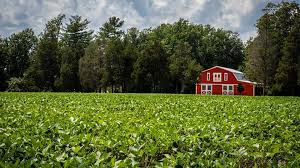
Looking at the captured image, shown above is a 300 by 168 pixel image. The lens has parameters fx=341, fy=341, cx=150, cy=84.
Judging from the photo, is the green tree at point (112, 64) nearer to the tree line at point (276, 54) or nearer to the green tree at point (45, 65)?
the green tree at point (45, 65)

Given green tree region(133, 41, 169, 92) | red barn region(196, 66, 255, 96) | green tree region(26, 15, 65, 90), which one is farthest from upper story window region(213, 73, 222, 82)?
green tree region(26, 15, 65, 90)

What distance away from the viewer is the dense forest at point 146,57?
4744cm

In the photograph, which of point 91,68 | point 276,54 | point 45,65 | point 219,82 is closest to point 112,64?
point 91,68

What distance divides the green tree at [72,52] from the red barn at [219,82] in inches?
888

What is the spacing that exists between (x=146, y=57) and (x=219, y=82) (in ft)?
46.5

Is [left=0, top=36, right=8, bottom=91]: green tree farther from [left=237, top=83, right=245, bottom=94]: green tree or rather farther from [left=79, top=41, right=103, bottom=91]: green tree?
[left=237, top=83, right=245, bottom=94]: green tree

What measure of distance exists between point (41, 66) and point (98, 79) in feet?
38.0

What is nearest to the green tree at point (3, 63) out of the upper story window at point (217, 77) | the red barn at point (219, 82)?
the red barn at point (219, 82)

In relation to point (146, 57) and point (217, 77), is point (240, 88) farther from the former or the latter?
point (146, 57)

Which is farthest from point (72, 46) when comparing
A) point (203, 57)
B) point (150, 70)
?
point (203, 57)

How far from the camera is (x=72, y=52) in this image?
6450 cm

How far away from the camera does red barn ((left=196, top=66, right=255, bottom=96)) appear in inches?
2371

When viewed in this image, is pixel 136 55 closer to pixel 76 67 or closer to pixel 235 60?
pixel 76 67

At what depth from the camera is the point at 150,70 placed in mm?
58531
